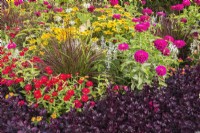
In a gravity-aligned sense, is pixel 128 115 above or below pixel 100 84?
below

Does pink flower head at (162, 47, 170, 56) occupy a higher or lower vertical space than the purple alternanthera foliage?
higher

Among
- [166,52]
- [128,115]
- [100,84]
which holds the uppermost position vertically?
[166,52]

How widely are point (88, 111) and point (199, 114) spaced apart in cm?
107

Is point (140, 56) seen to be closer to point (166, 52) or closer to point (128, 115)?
point (166, 52)

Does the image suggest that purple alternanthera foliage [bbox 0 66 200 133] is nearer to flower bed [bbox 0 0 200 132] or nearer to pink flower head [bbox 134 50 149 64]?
flower bed [bbox 0 0 200 132]

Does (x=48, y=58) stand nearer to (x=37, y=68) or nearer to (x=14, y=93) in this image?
(x=37, y=68)

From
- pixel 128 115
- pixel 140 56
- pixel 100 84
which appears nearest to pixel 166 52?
pixel 140 56

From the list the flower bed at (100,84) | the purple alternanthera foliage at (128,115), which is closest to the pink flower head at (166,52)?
the flower bed at (100,84)

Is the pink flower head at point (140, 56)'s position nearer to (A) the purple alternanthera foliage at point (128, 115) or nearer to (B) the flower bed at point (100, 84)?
(B) the flower bed at point (100, 84)

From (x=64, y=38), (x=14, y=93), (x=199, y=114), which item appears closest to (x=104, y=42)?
(x=64, y=38)

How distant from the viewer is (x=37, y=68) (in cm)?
473

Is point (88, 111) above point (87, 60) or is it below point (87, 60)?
below

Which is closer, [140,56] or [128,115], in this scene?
[128,115]

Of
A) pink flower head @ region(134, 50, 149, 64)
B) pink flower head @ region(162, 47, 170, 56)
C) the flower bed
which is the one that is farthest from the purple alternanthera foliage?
pink flower head @ region(162, 47, 170, 56)
